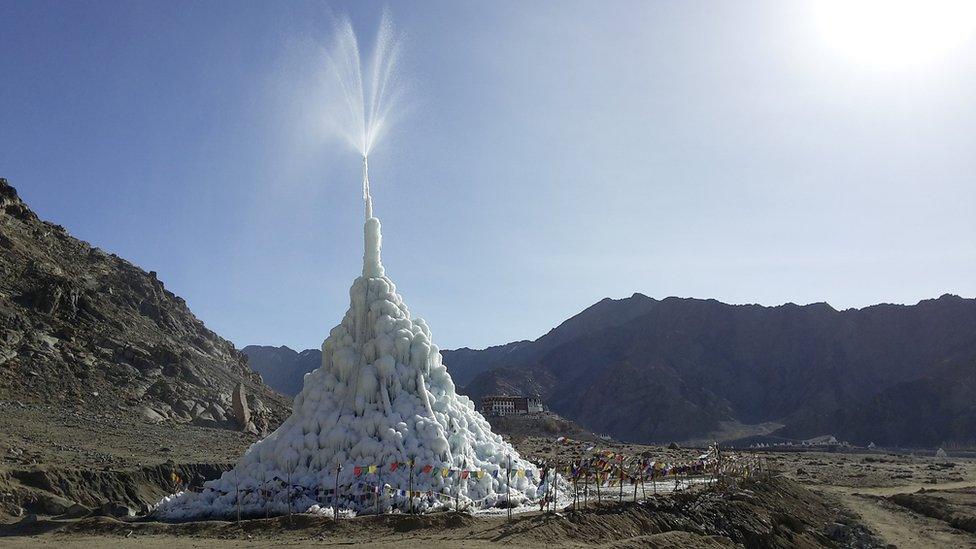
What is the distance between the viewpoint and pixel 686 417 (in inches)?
6166

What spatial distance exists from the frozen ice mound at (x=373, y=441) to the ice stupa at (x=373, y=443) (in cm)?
6

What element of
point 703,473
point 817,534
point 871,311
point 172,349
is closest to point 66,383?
point 172,349


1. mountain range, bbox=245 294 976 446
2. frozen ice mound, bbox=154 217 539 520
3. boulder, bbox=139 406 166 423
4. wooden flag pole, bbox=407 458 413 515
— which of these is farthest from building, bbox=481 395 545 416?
wooden flag pole, bbox=407 458 413 515

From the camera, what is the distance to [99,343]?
81.6 m

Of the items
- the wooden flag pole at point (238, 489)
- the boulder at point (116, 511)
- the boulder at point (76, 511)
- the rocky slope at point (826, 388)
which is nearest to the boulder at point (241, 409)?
the boulder at point (76, 511)

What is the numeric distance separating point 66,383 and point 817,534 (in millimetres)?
64770

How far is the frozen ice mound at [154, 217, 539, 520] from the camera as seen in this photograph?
37.5 m

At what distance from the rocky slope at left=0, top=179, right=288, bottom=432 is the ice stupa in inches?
1480

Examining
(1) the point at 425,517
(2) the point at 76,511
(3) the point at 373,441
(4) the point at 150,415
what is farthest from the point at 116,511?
(4) the point at 150,415

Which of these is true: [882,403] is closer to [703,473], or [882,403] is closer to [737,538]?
[703,473]

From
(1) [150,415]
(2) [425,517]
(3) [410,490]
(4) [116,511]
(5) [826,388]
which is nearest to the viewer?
(2) [425,517]

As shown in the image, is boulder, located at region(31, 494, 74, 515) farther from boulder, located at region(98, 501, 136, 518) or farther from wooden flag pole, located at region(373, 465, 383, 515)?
wooden flag pole, located at region(373, 465, 383, 515)

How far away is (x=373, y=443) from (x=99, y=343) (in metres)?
55.8

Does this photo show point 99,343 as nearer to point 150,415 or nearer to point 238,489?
point 150,415
